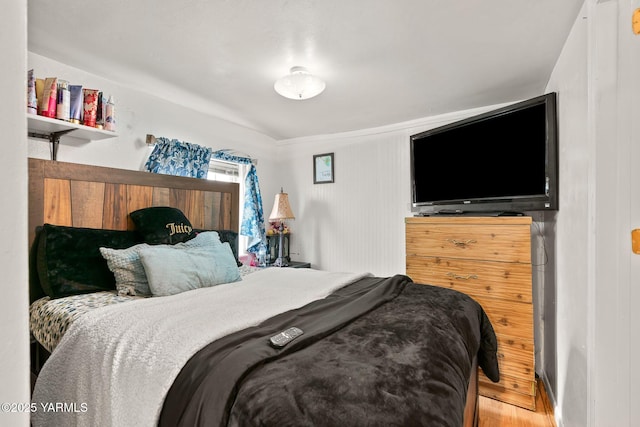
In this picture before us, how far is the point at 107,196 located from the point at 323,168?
241cm

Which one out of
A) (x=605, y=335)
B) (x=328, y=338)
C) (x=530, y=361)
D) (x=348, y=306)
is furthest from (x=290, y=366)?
(x=530, y=361)

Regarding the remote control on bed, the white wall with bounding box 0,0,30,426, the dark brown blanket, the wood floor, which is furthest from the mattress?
the wood floor

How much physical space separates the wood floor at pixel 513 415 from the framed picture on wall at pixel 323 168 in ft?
8.91

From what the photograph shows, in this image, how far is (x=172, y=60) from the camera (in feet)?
7.11

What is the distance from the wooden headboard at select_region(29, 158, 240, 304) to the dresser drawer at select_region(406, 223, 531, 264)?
1867mm

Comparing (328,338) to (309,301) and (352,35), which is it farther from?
(352,35)

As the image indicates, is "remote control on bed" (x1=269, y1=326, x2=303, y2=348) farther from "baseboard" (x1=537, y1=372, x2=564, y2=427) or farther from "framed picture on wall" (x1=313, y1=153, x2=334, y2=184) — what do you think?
"framed picture on wall" (x1=313, y1=153, x2=334, y2=184)

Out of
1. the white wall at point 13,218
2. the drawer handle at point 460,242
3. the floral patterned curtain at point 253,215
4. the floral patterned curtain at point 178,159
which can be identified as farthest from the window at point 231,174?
the white wall at point 13,218

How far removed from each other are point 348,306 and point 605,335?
1.04 m

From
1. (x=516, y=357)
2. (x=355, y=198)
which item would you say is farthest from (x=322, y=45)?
(x=516, y=357)

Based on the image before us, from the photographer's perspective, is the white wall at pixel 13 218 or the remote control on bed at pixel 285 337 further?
the remote control on bed at pixel 285 337

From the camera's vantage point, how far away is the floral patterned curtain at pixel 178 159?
2.69 m

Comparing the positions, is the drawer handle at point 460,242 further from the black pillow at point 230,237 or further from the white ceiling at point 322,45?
the black pillow at point 230,237

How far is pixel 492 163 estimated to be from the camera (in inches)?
98.0
